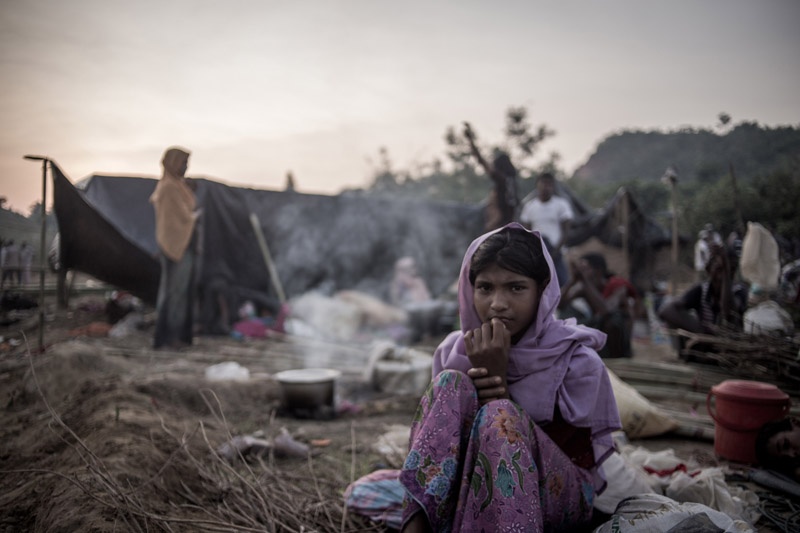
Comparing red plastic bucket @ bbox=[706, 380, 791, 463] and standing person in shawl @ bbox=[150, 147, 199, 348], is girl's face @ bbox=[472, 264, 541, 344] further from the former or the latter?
standing person in shawl @ bbox=[150, 147, 199, 348]

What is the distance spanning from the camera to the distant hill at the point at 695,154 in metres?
6.33

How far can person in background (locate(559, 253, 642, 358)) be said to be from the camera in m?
4.86

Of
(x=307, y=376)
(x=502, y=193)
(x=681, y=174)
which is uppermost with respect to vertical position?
(x=681, y=174)

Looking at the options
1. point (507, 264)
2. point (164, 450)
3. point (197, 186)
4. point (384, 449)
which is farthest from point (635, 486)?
point (197, 186)

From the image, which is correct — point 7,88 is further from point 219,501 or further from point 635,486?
point 635,486

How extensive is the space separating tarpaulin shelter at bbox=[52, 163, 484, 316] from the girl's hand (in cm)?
651

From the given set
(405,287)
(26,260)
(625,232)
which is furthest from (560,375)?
(625,232)

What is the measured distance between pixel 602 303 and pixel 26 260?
547cm

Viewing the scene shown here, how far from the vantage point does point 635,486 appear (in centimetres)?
188

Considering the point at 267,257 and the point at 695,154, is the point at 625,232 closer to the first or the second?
the point at 267,257

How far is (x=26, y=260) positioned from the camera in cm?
442

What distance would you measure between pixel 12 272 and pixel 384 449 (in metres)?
3.69

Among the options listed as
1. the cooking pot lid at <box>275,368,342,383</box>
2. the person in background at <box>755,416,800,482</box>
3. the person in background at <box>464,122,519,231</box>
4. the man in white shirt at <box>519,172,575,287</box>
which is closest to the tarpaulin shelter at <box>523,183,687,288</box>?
the man in white shirt at <box>519,172,575,287</box>

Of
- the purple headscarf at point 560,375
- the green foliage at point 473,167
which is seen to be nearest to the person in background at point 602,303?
the purple headscarf at point 560,375
